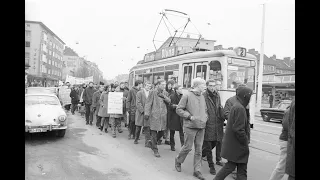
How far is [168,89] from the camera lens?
730 cm

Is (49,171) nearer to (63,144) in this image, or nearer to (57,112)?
(63,144)

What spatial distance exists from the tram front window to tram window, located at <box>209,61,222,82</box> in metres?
0.38

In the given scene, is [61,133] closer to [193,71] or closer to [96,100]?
[96,100]

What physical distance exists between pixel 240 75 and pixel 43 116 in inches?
293

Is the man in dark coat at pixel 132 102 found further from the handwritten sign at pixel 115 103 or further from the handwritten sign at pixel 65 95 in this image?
the handwritten sign at pixel 65 95

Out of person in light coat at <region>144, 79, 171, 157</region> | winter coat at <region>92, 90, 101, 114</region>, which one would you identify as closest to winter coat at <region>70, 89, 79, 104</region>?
winter coat at <region>92, 90, 101, 114</region>

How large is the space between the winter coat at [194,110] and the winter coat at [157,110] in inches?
61.0

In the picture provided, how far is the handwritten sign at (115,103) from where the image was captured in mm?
8547

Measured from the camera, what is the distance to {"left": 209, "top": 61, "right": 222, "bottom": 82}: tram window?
9716mm

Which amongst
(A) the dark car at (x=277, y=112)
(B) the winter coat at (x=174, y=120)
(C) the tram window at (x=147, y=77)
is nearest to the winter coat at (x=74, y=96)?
(C) the tram window at (x=147, y=77)
